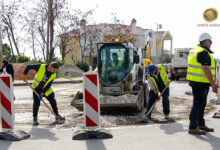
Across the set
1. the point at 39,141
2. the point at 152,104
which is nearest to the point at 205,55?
Answer: the point at 152,104

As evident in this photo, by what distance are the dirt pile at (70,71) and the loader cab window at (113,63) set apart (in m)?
25.0

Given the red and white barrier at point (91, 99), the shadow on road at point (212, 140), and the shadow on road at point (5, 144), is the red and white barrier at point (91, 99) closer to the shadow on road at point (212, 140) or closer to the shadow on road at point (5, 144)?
the shadow on road at point (5, 144)

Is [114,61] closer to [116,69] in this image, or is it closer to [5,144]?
[116,69]

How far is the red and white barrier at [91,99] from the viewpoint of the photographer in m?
5.61

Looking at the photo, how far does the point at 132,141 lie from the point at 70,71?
3008cm

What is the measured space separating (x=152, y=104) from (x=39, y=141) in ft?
10.9

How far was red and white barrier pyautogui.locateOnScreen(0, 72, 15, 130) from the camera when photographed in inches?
229

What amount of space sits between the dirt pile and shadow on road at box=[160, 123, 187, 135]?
93.7 ft

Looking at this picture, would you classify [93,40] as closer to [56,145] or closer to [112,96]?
[112,96]

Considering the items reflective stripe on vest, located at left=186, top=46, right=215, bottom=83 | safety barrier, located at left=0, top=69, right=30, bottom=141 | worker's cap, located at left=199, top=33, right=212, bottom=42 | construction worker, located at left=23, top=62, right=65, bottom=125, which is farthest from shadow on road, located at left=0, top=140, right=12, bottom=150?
worker's cap, located at left=199, top=33, right=212, bottom=42

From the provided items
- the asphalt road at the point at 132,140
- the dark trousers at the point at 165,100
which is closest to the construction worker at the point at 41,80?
the asphalt road at the point at 132,140

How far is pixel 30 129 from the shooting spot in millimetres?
6738

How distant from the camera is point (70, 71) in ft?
115

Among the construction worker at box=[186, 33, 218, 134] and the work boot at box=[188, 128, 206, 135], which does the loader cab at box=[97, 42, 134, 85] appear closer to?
the construction worker at box=[186, 33, 218, 134]
